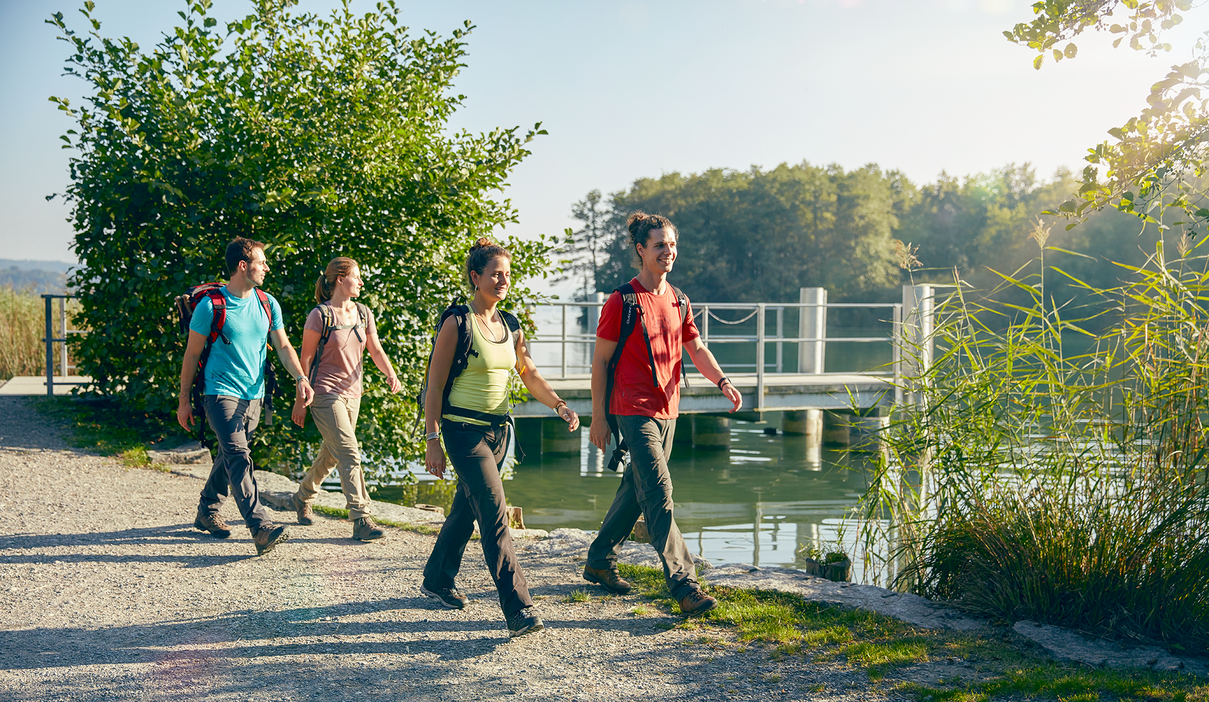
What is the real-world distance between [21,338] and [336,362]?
40.0ft

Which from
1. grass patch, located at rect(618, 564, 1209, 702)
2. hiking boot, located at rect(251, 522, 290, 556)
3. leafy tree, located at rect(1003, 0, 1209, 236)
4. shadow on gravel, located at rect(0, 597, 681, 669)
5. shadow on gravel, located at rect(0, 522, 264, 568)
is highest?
leafy tree, located at rect(1003, 0, 1209, 236)

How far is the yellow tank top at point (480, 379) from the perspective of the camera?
417cm

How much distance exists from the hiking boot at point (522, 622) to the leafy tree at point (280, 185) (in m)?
5.18

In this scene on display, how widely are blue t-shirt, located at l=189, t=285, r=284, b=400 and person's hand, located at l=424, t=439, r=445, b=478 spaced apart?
1850mm

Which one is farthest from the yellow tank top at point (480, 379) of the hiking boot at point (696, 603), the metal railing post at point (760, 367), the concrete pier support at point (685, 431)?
the concrete pier support at point (685, 431)

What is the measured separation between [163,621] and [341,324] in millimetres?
2106

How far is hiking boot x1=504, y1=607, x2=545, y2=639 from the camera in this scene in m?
4.08

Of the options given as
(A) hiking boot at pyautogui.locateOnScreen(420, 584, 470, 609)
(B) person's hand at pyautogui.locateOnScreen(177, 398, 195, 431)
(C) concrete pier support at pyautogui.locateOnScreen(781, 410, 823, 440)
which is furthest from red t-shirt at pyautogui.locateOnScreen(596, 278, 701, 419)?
(C) concrete pier support at pyautogui.locateOnScreen(781, 410, 823, 440)

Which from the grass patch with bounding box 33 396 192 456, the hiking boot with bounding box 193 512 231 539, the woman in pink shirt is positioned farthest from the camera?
the grass patch with bounding box 33 396 192 456

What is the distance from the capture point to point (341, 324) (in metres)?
5.82

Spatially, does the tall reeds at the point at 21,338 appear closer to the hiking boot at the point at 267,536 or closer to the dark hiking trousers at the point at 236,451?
the dark hiking trousers at the point at 236,451

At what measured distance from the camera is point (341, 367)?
19.1ft

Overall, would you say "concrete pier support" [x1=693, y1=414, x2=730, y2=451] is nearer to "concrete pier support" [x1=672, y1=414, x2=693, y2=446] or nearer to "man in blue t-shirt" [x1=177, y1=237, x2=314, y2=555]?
"concrete pier support" [x1=672, y1=414, x2=693, y2=446]

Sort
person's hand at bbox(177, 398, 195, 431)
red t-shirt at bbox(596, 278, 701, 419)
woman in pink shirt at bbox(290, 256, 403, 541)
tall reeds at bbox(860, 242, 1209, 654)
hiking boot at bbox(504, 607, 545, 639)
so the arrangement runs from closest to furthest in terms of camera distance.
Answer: hiking boot at bbox(504, 607, 545, 639)
tall reeds at bbox(860, 242, 1209, 654)
red t-shirt at bbox(596, 278, 701, 419)
person's hand at bbox(177, 398, 195, 431)
woman in pink shirt at bbox(290, 256, 403, 541)
